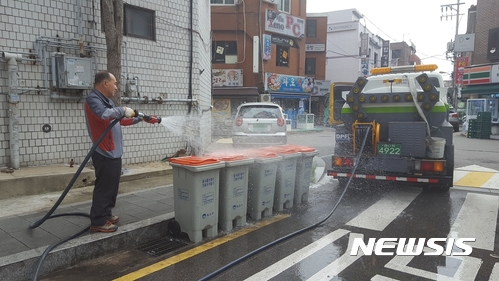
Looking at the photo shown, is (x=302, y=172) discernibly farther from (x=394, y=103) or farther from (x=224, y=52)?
(x=224, y=52)

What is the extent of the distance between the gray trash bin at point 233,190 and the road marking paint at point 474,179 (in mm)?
5301

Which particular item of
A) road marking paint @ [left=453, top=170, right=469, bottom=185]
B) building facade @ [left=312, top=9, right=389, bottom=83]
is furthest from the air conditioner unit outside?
road marking paint @ [left=453, top=170, right=469, bottom=185]

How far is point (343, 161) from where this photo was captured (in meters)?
6.88

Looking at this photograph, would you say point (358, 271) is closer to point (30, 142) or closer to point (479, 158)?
point (30, 142)

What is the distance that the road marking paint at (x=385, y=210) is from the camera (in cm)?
514

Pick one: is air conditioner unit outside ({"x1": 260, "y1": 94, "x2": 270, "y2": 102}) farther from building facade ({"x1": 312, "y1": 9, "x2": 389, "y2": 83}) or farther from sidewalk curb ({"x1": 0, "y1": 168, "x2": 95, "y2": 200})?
sidewalk curb ({"x1": 0, "y1": 168, "x2": 95, "y2": 200})

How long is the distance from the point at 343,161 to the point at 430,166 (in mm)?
1494

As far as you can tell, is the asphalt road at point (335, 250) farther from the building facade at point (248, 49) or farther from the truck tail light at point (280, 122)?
the building facade at point (248, 49)

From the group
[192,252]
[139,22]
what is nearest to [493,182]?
[192,252]

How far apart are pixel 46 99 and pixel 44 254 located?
4080 millimetres

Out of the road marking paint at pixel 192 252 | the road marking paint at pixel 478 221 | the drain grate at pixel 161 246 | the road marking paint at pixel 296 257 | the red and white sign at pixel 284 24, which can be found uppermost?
the red and white sign at pixel 284 24

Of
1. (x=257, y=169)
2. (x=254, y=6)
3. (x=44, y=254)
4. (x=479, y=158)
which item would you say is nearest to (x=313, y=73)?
(x=254, y=6)

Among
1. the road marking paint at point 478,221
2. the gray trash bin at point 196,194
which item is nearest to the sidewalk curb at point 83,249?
the gray trash bin at point 196,194

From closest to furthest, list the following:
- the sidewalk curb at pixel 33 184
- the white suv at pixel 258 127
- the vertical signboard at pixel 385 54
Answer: the sidewalk curb at pixel 33 184, the white suv at pixel 258 127, the vertical signboard at pixel 385 54
